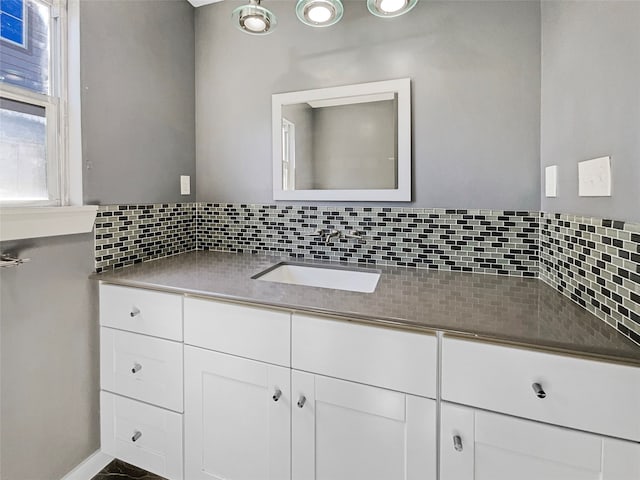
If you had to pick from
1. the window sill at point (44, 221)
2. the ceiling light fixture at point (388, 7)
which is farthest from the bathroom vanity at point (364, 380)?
the ceiling light fixture at point (388, 7)

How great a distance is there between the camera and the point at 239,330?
1122 mm

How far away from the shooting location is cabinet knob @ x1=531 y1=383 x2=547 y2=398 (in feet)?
2.52

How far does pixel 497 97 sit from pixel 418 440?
138 centimetres

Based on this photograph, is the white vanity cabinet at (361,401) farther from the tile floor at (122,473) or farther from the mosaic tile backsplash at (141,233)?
the mosaic tile backsplash at (141,233)

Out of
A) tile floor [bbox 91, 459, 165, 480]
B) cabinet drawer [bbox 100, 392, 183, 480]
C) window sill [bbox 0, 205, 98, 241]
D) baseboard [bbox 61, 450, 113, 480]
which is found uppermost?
window sill [bbox 0, 205, 98, 241]

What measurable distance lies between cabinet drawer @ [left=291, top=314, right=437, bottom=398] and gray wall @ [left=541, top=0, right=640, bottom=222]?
2.08ft

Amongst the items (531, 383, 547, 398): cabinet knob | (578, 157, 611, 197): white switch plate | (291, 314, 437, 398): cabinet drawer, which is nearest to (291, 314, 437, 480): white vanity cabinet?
(291, 314, 437, 398): cabinet drawer

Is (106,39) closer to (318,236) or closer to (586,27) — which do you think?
(318,236)

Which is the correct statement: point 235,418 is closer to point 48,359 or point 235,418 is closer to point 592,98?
point 48,359

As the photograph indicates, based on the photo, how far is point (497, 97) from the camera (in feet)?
4.52

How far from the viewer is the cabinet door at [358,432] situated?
3.02 feet

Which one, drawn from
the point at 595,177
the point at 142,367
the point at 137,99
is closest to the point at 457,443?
the point at 595,177

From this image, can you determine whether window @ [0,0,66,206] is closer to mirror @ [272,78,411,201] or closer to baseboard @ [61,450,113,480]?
mirror @ [272,78,411,201]

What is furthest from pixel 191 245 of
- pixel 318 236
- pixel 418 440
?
pixel 418 440
